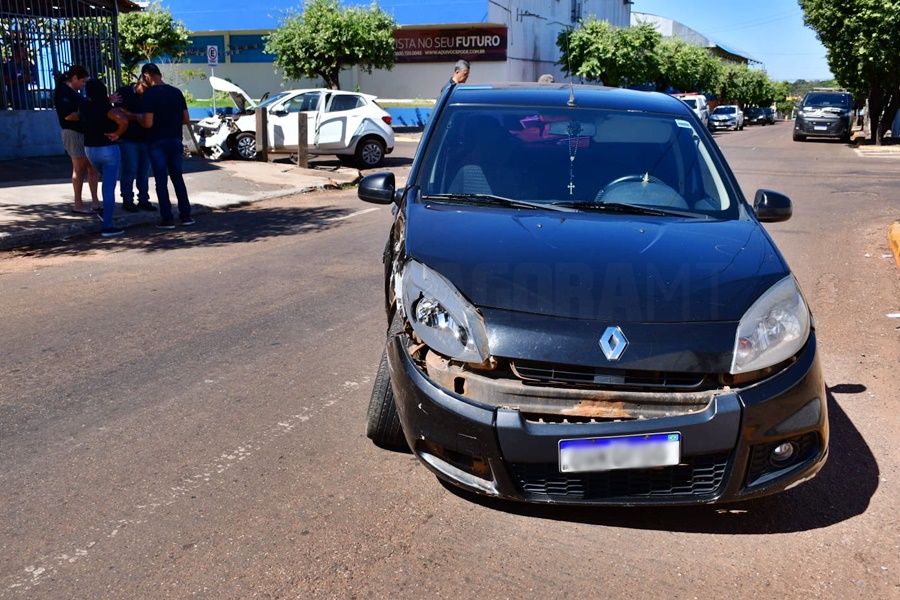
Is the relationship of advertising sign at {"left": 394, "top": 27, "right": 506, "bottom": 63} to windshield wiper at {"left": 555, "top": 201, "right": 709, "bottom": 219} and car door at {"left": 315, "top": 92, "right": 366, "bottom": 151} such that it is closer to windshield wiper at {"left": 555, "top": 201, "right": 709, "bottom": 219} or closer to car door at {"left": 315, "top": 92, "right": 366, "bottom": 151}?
car door at {"left": 315, "top": 92, "right": 366, "bottom": 151}

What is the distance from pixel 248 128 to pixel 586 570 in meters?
17.0

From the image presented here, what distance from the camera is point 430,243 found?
3633 mm

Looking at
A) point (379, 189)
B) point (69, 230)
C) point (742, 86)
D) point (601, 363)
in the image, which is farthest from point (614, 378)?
point (742, 86)

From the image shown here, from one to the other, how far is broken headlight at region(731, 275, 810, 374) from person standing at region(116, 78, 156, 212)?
9.24 m

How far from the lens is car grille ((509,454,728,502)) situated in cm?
309

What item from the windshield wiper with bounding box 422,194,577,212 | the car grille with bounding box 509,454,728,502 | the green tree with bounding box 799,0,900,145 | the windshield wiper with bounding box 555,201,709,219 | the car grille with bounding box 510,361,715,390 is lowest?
the car grille with bounding box 509,454,728,502

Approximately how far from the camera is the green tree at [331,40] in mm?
33531

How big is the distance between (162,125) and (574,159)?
7525 mm

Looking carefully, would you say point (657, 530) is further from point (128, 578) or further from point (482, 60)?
point (482, 60)

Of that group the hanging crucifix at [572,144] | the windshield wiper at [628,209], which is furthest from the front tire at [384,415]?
the hanging crucifix at [572,144]

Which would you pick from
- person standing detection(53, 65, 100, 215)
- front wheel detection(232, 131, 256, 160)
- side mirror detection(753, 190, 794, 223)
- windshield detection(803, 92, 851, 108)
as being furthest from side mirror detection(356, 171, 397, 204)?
windshield detection(803, 92, 851, 108)

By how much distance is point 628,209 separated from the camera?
418 centimetres

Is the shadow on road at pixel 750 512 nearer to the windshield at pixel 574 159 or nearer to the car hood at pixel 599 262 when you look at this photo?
the car hood at pixel 599 262

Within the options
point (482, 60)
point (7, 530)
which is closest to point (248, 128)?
point (7, 530)
